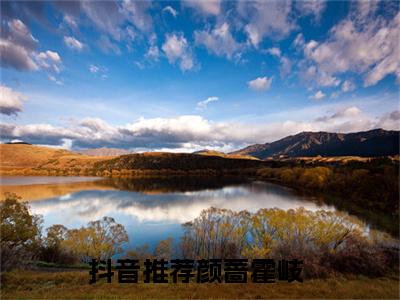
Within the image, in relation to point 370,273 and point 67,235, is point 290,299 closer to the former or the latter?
point 370,273

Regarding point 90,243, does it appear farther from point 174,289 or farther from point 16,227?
point 174,289

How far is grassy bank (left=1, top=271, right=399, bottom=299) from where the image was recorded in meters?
13.8

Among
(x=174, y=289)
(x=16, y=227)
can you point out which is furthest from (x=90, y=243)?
(x=174, y=289)

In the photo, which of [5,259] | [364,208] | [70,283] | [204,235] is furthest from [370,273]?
[364,208]

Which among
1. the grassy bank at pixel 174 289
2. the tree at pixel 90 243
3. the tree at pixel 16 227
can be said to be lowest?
the tree at pixel 90 243

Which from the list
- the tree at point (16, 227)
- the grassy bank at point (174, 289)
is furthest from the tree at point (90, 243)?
the grassy bank at point (174, 289)

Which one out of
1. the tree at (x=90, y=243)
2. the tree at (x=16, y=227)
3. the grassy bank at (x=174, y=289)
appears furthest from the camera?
the tree at (x=90, y=243)

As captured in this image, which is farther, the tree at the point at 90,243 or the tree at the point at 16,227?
the tree at the point at 90,243

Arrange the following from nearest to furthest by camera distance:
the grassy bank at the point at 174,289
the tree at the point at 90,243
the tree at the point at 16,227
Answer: the grassy bank at the point at 174,289
the tree at the point at 16,227
the tree at the point at 90,243

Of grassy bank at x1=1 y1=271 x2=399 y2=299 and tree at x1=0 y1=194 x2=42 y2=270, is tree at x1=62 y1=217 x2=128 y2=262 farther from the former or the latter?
grassy bank at x1=1 y1=271 x2=399 y2=299

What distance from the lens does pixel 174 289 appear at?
15047 mm

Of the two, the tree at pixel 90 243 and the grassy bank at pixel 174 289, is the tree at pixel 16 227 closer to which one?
the tree at pixel 90 243

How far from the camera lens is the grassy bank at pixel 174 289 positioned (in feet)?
45.2

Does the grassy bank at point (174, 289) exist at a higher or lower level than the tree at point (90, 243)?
higher
